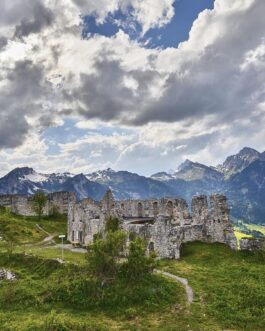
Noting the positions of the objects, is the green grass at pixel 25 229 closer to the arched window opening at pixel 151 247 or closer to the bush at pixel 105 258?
the arched window opening at pixel 151 247

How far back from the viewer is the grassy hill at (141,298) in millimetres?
42406

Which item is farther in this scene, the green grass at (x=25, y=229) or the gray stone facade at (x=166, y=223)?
the green grass at (x=25, y=229)

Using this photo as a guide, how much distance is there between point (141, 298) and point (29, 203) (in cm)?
10294

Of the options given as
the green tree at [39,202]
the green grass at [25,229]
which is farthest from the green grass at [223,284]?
the green tree at [39,202]

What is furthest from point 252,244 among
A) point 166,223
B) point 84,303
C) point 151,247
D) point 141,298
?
point 84,303

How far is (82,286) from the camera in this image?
52.3m

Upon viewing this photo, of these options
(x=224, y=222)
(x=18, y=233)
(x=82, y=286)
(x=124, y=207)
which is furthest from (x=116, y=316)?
(x=124, y=207)

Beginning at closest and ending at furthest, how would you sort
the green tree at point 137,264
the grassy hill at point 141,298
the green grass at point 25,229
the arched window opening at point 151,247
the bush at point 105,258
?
1. the grassy hill at point 141,298
2. the bush at point 105,258
3. the green tree at point 137,264
4. the arched window opening at point 151,247
5. the green grass at point 25,229

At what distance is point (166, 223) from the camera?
235 ft

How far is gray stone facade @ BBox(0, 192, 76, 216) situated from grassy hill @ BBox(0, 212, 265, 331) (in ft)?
255

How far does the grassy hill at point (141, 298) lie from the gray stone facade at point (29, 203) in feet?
255

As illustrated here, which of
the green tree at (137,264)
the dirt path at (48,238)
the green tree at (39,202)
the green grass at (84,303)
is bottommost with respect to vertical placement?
the green grass at (84,303)

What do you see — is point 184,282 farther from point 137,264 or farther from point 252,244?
point 252,244

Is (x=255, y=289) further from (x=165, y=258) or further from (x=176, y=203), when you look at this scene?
(x=176, y=203)
